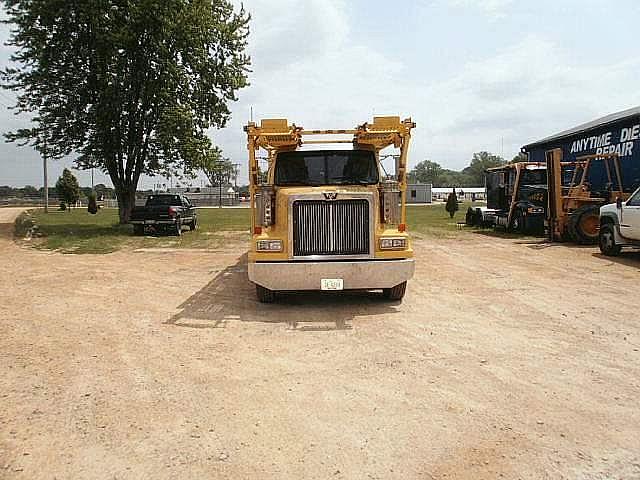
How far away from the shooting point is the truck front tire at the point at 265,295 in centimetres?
856

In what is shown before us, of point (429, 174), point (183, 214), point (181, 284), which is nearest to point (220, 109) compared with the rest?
point (183, 214)

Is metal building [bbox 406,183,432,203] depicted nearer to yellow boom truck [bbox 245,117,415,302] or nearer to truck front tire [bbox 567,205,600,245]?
truck front tire [bbox 567,205,600,245]

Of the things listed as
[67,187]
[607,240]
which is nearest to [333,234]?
[607,240]

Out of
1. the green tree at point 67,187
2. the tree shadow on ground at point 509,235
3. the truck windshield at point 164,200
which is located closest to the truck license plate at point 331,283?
the tree shadow on ground at point 509,235

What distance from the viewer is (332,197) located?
7.93 m

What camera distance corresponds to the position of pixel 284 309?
8328 millimetres

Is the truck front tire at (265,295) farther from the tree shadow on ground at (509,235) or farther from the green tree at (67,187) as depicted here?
the green tree at (67,187)

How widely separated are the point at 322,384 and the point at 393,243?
333 cm

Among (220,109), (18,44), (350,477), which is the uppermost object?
(18,44)

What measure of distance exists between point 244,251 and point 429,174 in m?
154

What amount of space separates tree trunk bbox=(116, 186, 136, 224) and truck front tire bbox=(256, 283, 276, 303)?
857 inches

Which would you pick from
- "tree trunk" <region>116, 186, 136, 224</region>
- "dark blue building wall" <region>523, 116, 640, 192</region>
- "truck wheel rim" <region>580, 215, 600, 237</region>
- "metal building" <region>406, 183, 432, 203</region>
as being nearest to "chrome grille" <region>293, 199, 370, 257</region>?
"truck wheel rim" <region>580, 215, 600, 237</region>

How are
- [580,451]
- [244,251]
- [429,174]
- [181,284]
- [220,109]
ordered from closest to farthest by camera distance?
[580,451]
[181,284]
[244,251]
[220,109]
[429,174]

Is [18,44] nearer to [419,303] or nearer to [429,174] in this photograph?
[419,303]
